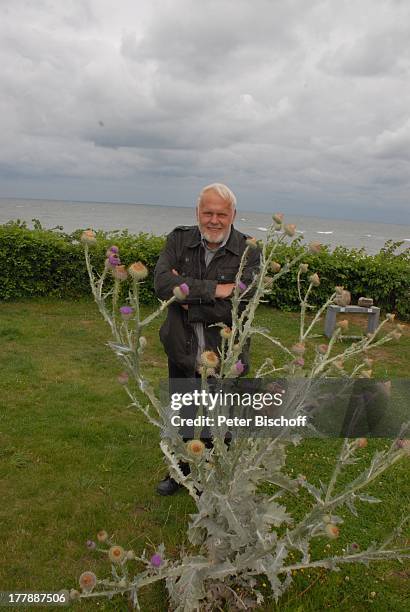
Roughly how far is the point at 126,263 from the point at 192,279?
25.9 ft

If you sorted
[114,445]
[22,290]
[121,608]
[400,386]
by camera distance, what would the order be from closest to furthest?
[121,608] → [114,445] → [400,386] → [22,290]

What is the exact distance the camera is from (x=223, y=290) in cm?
334

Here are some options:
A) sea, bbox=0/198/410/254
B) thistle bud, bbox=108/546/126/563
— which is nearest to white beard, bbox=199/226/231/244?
thistle bud, bbox=108/546/126/563

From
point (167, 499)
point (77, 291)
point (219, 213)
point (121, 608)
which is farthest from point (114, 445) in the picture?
point (77, 291)

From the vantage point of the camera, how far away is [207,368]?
6.79 feet

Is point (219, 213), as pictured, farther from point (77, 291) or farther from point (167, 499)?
point (77, 291)

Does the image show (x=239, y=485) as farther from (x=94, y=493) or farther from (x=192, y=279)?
(x=94, y=493)

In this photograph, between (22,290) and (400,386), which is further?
(22,290)

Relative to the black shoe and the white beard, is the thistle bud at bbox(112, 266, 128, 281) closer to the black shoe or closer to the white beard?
the white beard

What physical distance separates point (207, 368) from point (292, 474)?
2.89 m

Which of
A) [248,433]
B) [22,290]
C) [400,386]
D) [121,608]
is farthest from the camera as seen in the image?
[22,290]

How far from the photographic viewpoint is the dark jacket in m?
3.38

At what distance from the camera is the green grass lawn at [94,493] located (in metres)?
3.08

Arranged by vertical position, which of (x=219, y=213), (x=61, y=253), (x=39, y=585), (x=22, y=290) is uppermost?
(x=219, y=213)
